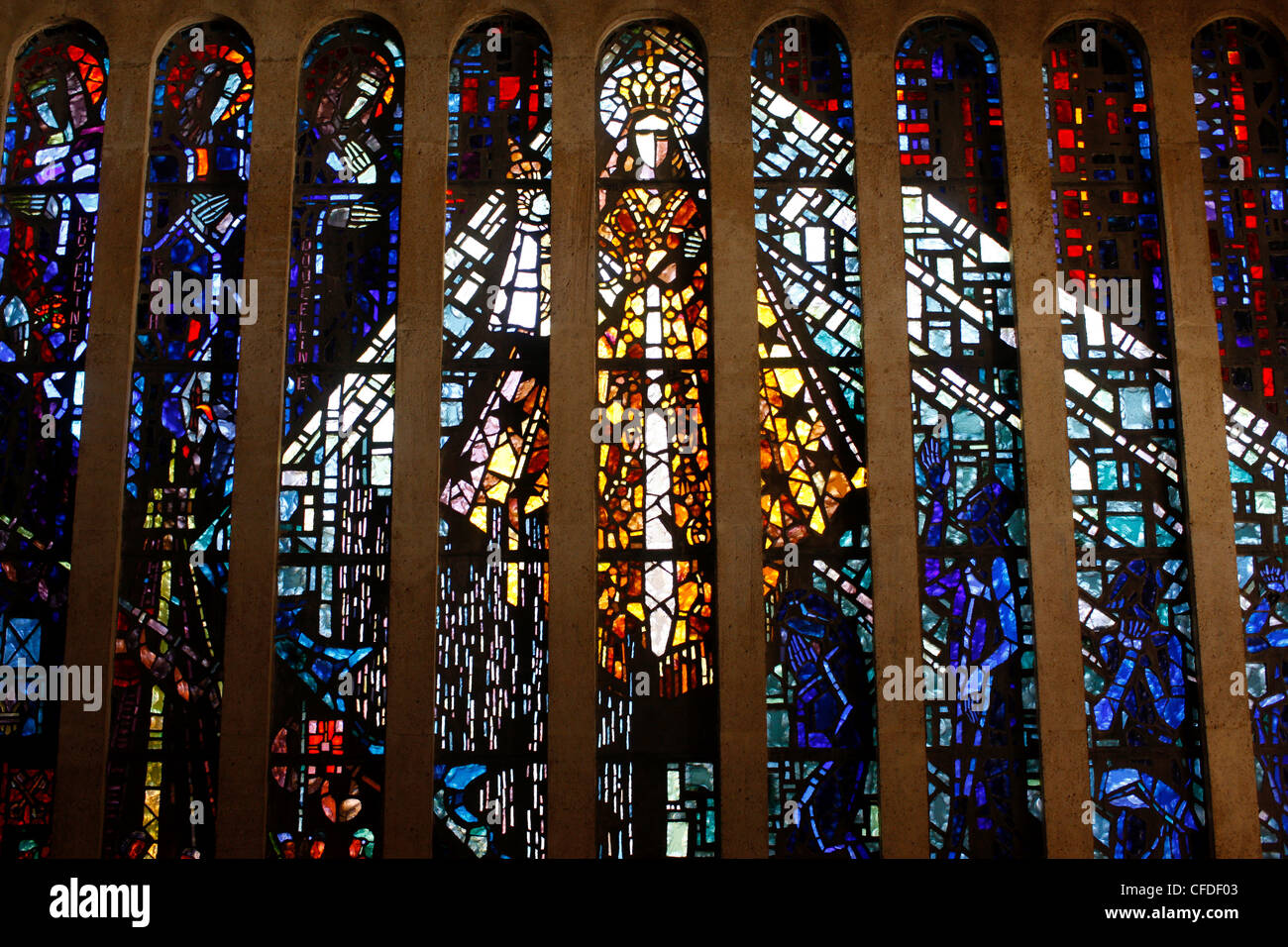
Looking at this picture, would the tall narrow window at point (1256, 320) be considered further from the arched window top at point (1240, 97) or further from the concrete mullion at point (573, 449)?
the concrete mullion at point (573, 449)

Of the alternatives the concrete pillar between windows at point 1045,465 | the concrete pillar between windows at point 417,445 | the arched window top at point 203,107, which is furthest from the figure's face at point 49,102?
the concrete pillar between windows at point 1045,465

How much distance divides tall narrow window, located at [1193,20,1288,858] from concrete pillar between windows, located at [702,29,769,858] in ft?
10.7

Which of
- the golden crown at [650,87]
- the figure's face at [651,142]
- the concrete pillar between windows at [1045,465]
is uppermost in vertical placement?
the golden crown at [650,87]

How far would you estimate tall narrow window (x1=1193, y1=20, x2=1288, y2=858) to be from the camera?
8641 millimetres

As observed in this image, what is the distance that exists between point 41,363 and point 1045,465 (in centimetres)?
700

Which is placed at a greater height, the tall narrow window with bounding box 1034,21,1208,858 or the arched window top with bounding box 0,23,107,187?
the arched window top with bounding box 0,23,107,187

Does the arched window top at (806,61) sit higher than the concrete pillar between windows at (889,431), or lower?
higher

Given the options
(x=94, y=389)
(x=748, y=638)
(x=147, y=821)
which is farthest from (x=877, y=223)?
(x=147, y=821)

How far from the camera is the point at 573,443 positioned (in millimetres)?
8852

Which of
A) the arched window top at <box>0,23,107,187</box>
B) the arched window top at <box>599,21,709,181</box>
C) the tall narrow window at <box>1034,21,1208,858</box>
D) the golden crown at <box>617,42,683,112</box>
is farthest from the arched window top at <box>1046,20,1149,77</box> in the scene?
the arched window top at <box>0,23,107,187</box>

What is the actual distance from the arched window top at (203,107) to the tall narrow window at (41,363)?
0.45m

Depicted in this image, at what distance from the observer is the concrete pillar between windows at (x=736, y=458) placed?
842cm

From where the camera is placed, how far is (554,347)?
8.98 metres

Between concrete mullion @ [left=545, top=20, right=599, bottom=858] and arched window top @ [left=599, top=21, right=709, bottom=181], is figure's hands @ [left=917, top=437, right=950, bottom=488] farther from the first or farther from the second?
arched window top @ [left=599, top=21, right=709, bottom=181]
